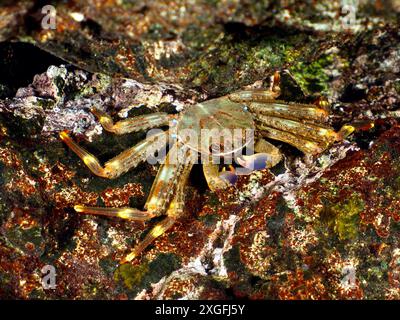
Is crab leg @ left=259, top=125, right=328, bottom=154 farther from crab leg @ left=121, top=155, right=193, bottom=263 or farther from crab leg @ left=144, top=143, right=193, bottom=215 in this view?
crab leg @ left=121, top=155, right=193, bottom=263

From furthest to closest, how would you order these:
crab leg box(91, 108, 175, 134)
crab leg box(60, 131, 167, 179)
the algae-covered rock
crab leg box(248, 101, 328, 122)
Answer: crab leg box(248, 101, 328, 122), crab leg box(91, 108, 175, 134), crab leg box(60, 131, 167, 179), the algae-covered rock

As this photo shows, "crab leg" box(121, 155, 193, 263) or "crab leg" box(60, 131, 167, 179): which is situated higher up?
"crab leg" box(60, 131, 167, 179)

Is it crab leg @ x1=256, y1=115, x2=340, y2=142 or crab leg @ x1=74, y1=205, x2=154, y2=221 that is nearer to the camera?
crab leg @ x1=74, y1=205, x2=154, y2=221

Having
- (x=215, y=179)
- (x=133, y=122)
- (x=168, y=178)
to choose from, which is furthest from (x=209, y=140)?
(x=133, y=122)

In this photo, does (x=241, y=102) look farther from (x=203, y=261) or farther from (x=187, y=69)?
(x=203, y=261)

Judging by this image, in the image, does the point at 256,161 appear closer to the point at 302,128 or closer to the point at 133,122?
the point at 302,128

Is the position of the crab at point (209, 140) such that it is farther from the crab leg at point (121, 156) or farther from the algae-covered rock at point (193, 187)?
the algae-covered rock at point (193, 187)

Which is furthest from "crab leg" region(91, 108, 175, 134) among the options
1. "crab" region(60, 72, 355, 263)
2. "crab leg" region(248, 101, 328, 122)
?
"crab leg" region(248, 101, 328, 122)
